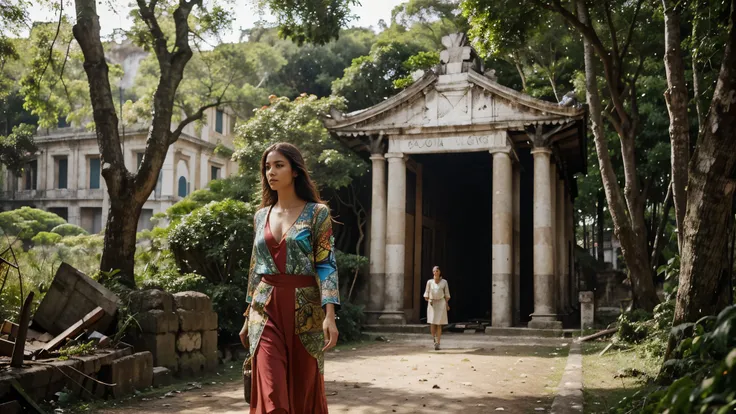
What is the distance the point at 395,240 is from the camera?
19000mm

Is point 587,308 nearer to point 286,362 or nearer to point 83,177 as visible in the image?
point 286,362

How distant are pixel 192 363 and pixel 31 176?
124ft

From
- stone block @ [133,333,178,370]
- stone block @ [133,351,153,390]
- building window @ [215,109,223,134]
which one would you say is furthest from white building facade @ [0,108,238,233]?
stone block @ [133,351,153,390]

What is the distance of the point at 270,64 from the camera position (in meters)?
36.5

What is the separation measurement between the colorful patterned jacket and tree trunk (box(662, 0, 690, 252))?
24.7ft

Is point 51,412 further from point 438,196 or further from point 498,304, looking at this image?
point 438,196

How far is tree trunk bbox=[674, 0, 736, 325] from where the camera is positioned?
21.2 feet

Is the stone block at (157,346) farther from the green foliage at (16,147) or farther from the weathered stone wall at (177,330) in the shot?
the green foliage at (16,147)

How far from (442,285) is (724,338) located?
11.8 meters

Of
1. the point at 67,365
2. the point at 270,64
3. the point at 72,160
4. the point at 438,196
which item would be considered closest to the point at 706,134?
the point at 67,365

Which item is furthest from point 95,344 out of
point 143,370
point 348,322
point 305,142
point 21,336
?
point 305,142

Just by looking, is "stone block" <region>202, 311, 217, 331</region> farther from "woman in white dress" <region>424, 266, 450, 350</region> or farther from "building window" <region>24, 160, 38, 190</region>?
"building window" <region>24, 160, 38, 190</region>

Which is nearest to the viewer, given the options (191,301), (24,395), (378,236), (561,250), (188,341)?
(24,395)

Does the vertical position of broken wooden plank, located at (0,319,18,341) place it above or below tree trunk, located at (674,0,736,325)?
below
